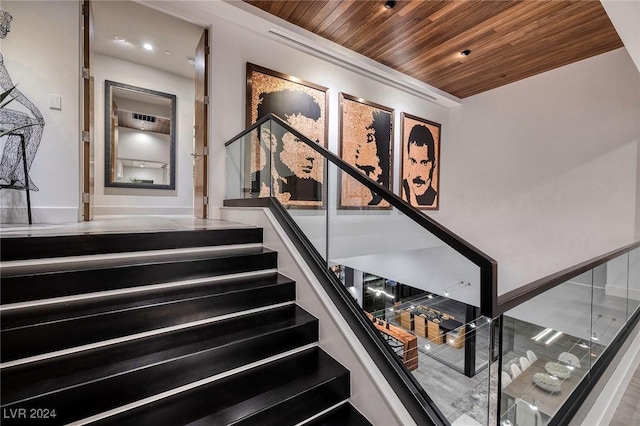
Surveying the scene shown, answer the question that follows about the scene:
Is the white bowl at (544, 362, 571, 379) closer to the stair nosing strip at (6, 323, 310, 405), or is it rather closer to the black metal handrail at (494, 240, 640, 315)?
the black metal handrail at (494, 240, 640, 315)

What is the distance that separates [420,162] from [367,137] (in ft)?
5.32

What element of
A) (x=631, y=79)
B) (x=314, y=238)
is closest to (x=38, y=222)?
(x=314, y=238)

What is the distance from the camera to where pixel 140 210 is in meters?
4.96

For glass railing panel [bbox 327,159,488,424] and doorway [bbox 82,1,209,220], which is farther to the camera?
doorway [bbox 82,1,209,220]

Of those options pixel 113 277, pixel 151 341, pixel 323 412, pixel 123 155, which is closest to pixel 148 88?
pixel 123 155

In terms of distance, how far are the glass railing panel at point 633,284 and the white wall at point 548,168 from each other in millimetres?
594

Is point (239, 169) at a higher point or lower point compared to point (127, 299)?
higher

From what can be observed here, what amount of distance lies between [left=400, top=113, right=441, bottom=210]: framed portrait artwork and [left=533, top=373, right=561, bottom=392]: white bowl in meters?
3.84

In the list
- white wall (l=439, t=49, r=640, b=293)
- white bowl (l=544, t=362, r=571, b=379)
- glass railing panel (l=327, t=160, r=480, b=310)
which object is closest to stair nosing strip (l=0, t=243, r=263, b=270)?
glass railing panel (l=327, t=160, r=480, b=310)

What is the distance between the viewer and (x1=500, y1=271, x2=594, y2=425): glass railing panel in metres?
1.47

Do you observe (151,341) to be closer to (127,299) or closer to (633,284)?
(127,299)

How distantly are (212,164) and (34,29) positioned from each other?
220cm

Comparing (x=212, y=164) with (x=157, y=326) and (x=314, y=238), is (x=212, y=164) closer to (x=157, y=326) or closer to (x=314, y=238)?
(x=314, y=238)

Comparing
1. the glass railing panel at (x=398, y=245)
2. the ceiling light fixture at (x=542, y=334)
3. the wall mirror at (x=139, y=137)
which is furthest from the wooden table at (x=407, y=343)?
the wall mirror at (x=139, y=137)
